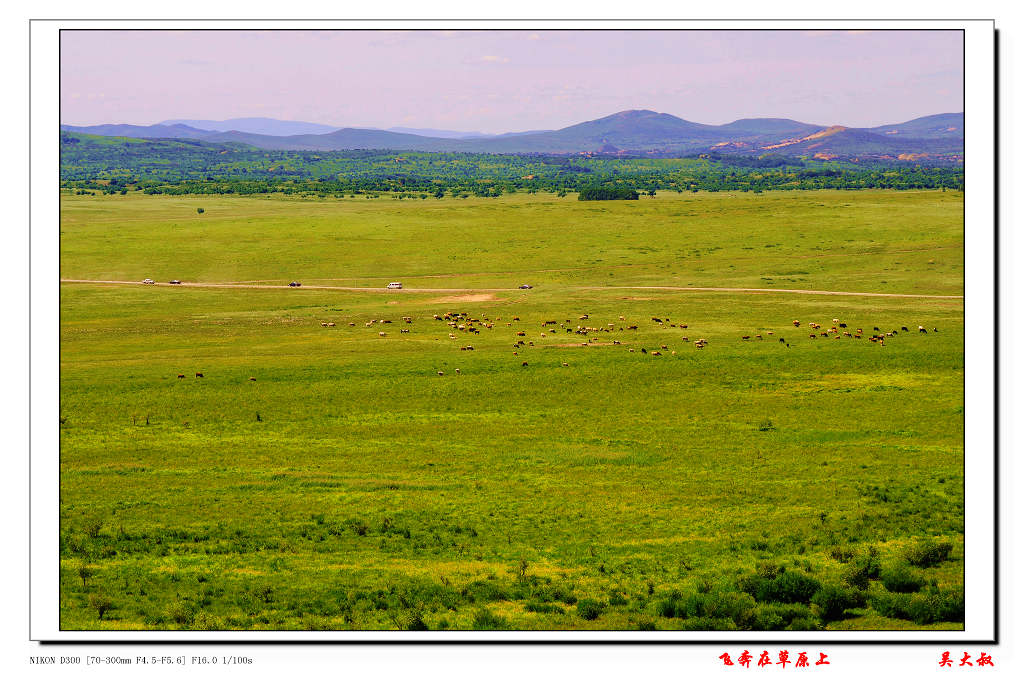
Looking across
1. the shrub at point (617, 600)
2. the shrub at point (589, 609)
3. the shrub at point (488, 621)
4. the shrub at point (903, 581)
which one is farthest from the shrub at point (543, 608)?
the shrub at point (903, 581)

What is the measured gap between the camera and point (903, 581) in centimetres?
2084

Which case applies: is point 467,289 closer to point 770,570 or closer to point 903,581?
point 770,570

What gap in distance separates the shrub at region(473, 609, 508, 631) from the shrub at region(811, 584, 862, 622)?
247 inches

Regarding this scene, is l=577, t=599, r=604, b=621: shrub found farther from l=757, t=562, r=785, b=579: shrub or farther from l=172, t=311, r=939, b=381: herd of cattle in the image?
l=172, t=311, r=939, b=381: herd of cattle

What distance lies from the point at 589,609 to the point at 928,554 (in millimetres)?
8402

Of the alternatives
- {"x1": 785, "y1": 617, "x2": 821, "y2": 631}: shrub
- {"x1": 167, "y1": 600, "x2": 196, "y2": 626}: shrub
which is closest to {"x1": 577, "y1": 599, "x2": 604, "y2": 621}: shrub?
{"x1": 785, "y1": 617, "x2": 821, "y2": 631}: shrub

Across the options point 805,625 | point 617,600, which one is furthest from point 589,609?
point 805,625

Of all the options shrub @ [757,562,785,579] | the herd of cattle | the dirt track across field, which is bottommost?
shrub @ [757,562,785,579]

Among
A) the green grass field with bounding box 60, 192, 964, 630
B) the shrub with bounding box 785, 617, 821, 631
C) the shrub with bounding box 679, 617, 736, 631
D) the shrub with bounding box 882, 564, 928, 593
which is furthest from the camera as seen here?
the green grass field with bounding box 60, 192, 964, 630

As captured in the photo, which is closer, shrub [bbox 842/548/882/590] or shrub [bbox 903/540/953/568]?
shrub [bbox 842/548/882/590]

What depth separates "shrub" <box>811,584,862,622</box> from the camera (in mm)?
19547

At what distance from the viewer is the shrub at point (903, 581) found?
20781 mm

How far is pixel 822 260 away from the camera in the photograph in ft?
272
